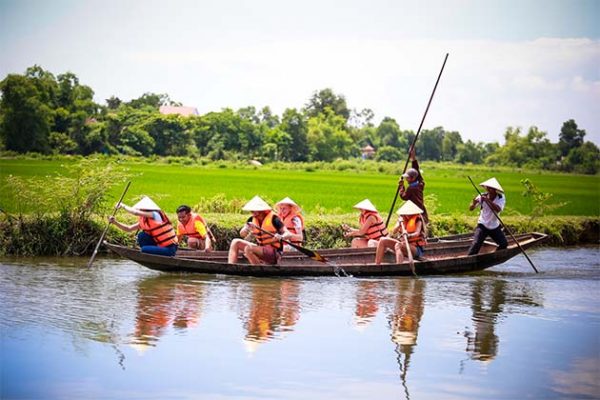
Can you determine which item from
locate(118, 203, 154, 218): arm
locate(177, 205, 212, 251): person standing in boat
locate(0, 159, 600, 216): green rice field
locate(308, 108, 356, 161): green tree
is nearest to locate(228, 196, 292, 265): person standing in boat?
locate(177, 205, 212, 251): person standing in boat

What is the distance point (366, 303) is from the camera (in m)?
11.7

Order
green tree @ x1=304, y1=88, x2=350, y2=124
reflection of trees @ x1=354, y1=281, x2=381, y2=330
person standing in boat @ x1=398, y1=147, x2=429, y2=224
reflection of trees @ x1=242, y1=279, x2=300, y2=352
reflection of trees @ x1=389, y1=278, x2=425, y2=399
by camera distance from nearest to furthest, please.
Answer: reflection of trees @ x1=389, y1=278, x2=425, y2=399 → reflection of trees @ x1=242, y1=279, x2=300, y2=352 → reflection of trees @ x1=354, y1=281, x2=381, y2=330 → person standing in boat @ x1=398, y1=147, x2=429, y2=224 → green tree @ x1=304, y1=88, x2=350, y2=124

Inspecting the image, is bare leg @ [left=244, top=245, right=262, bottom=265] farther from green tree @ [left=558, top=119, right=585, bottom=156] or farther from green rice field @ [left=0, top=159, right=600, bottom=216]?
green tree @ [left=558, top=119, right=585, bottom=156]

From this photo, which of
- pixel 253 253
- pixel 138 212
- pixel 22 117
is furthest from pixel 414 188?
pixel 22 117

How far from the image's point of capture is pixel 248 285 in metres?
12.6

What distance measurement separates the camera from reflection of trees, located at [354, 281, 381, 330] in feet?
34.9

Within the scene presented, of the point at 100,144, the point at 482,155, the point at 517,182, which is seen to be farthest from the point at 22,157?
the point at 482,155

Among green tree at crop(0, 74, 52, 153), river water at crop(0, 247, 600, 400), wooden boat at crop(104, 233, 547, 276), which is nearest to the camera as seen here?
river water at crop(0, 247, 600, 400)

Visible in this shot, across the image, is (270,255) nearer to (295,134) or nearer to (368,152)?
(295,134)

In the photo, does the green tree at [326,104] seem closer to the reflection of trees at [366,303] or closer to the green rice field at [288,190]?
the green rice field at [288,190]

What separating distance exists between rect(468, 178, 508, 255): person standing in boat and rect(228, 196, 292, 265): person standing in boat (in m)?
2.75

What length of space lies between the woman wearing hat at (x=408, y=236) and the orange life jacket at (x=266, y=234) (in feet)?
4.89

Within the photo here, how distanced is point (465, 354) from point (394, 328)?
1.28 metres

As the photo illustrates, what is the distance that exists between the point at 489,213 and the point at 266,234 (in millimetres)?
3221
